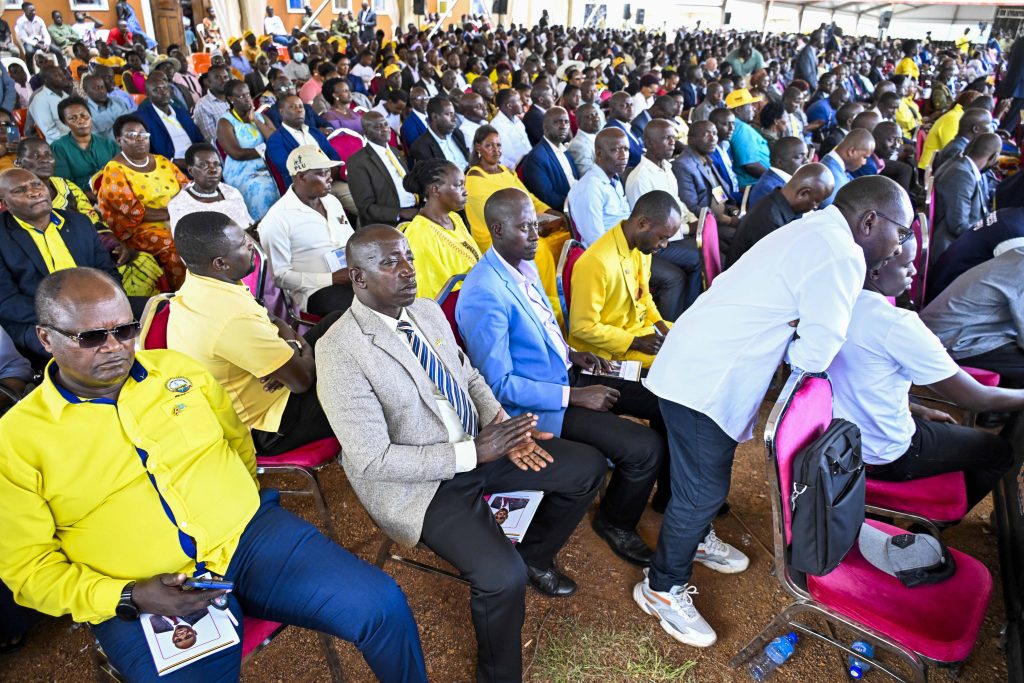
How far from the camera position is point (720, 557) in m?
2.60

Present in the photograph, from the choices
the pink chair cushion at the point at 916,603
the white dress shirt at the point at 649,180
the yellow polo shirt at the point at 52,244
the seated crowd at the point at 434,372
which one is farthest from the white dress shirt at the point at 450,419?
the white dress shirt at the point at 649,180

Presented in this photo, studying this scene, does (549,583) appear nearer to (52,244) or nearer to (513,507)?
(513,507)

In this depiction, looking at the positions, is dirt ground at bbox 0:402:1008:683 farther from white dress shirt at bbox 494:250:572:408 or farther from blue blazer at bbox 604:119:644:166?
blue blazer at bbox 604:119:644:166

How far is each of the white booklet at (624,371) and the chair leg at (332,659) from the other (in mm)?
1436

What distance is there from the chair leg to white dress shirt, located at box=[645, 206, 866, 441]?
1328 mm

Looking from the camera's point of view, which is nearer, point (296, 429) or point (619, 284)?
point (296, 429)

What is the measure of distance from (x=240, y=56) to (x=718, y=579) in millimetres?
12578

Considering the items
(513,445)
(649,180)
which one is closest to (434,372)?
(513,445)

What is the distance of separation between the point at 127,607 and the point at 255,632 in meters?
0.34

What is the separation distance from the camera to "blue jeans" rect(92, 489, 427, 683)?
175 centimetres

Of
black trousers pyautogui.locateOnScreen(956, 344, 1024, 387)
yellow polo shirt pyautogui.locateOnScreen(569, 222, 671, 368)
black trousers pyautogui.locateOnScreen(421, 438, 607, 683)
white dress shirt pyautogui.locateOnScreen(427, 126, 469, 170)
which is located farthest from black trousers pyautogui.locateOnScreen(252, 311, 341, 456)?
white dress shirt pyautogui.locateOnScreen(427, 126, 469, 170)

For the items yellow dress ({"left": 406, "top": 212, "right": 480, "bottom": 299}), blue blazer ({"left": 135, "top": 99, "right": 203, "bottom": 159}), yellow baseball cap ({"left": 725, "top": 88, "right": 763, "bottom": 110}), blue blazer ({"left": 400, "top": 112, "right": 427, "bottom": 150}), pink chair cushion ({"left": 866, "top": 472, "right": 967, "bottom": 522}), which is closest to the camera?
pink chair cushion ({"left": 866, "top": 472, "right": 967, "bottom": 522})

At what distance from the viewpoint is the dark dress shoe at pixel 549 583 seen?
8.02 feet

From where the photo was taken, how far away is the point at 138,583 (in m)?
1.60
